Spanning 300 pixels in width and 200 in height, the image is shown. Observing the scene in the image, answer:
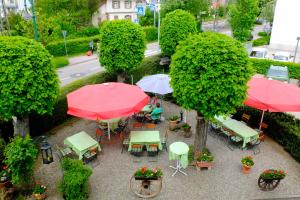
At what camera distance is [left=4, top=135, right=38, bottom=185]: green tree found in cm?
915

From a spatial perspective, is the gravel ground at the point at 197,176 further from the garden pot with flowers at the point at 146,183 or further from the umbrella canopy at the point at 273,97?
the umbrella canopy at the point at 273,97

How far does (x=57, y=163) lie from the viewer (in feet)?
40.3

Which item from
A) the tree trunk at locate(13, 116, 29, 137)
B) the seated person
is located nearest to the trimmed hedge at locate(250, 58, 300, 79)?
the seated person

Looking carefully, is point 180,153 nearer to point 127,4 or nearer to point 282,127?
point 282,127

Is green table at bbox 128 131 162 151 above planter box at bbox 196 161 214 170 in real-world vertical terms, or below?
above

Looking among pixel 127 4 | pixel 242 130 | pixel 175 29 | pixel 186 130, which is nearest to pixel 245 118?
pixel 242 130

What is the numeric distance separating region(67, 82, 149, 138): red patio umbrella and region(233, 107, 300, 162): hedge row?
6.29 meters

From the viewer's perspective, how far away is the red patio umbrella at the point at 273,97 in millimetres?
12250

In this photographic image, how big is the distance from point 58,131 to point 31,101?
14.0ft

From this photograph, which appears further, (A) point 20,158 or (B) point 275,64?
(B) point 275,64

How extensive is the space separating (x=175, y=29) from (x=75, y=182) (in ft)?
52.5

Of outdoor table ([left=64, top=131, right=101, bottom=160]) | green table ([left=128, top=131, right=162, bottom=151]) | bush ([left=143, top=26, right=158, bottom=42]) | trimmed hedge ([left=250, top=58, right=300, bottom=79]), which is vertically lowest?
outdoor table ([left=64, top=131, right=101, bottom=160])

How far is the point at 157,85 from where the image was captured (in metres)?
15.2

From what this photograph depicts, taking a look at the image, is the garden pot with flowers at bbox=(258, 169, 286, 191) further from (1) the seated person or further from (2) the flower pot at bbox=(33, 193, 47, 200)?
(2) the flower pot at bbox=(33, 193, 47, 200)
